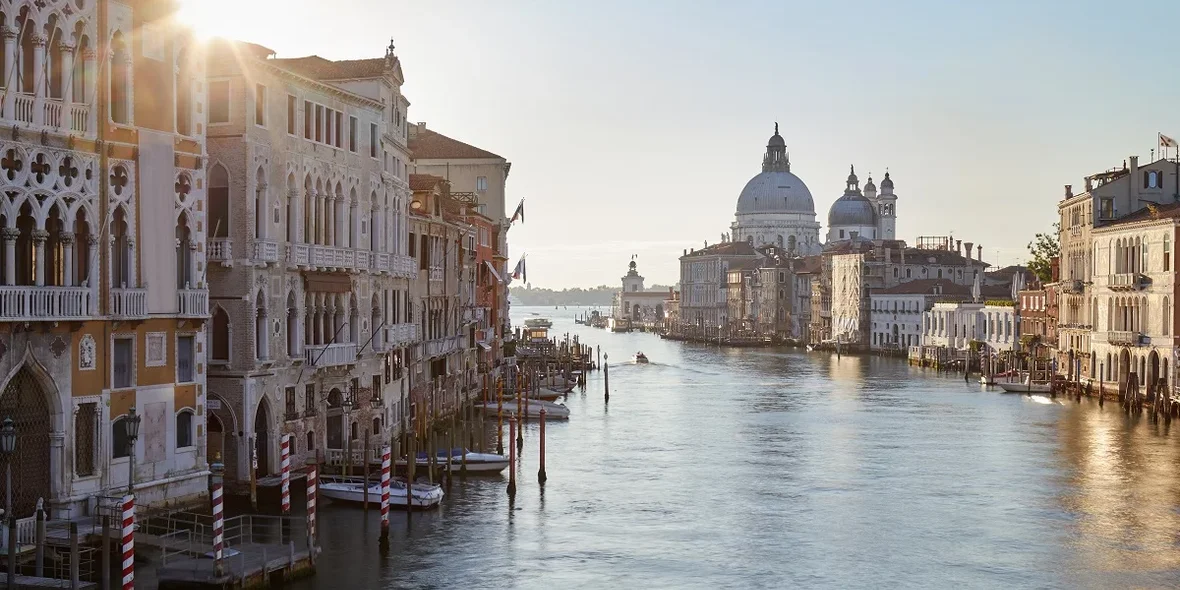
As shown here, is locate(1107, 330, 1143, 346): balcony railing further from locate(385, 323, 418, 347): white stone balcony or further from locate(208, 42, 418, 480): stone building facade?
locate(208, 42, 418, 480): stone building facade

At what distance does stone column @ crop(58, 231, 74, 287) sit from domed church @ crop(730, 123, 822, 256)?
469 feet

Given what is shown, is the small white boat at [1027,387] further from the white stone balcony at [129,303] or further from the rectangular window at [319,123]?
the white stone balcony at [129,303]

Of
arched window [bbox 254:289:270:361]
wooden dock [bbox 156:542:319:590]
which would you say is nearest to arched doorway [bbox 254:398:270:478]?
arched window [bbox 254:289:270:361]

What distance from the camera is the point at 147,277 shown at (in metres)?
22.0

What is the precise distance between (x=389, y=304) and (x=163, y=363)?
11239 mm

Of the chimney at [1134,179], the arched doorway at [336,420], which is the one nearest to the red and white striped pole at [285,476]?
the arched doorway at [336,420]

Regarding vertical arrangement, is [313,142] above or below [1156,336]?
above

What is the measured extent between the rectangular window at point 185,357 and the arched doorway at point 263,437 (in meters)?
3.86

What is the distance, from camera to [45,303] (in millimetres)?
19906

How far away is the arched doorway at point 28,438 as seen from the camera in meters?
19.9

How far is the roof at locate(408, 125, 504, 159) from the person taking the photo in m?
58.2

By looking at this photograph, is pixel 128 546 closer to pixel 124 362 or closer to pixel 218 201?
pixel 124 362

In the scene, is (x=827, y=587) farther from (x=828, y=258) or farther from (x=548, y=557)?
(x=828, y=258)

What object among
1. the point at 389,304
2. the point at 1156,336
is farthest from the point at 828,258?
the point at 389,304
